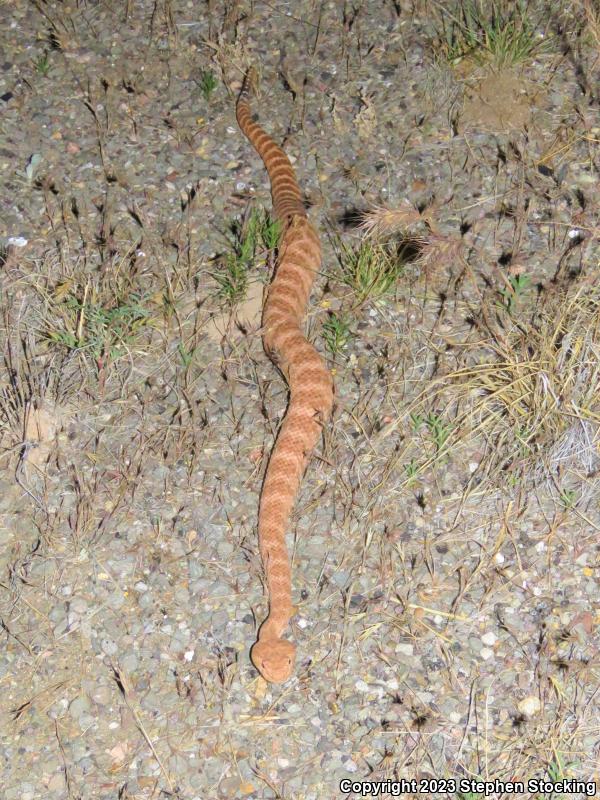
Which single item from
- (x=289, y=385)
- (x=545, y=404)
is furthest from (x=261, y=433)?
(x=545, y=404)

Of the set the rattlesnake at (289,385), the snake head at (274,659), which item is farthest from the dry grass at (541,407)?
the snake head at (274,659)

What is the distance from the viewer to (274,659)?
419 centimetres

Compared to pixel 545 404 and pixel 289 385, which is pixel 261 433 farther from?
pixel 545 404

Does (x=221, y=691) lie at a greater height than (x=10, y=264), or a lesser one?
lesser

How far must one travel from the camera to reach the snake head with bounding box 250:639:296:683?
419 cm

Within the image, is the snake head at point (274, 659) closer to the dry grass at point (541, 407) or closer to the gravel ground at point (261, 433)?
the gravel ground at point (261, 433)

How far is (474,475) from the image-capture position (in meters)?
4.86

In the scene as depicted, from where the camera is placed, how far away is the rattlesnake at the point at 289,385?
4344mm

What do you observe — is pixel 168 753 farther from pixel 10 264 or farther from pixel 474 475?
pixel 10 264

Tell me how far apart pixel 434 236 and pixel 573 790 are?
235 cm

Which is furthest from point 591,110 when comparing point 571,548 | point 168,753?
point 168,753

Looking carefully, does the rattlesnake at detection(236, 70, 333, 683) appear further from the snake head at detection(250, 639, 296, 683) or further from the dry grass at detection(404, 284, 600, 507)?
the dry grass at detection(404, 284, 600, 507)

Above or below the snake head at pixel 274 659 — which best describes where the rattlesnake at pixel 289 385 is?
above

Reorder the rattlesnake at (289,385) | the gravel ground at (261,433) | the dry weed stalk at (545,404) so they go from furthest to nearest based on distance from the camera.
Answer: the dry weed stalk at (545,404) < the rattlesnake at (289,385) < the gravel ground at (261,433)
